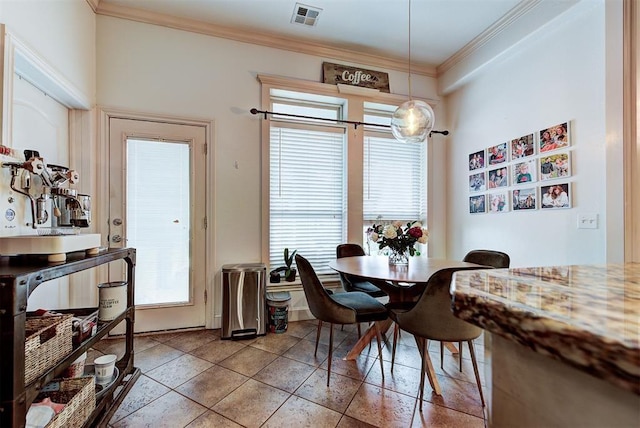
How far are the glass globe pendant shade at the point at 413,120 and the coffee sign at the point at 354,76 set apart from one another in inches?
50.9

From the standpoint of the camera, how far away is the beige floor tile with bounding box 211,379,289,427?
1.72 meters

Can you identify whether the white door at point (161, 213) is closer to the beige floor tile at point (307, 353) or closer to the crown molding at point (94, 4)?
the crown molding at point (94, 4)

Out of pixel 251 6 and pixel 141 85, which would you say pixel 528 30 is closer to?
pixel 251 6

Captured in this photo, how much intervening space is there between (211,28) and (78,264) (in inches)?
109

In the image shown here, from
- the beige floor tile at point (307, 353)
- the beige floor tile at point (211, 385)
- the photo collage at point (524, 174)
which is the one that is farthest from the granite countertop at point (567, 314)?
the photo collage at point (524, 174)

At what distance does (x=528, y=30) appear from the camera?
2.80 m

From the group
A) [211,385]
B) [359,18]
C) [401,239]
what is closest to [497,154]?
[401,239]

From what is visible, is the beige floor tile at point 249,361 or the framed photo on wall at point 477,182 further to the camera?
the framed photo on wall at point 477,182

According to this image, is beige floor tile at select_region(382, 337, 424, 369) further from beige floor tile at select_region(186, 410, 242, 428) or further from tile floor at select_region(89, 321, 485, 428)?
beige floor tile at select_region(186, 410, 242, 428)

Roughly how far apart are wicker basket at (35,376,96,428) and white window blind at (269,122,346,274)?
6.59ft

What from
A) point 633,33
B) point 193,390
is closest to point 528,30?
point 633,33

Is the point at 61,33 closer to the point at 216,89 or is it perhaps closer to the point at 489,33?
the point at 216,89

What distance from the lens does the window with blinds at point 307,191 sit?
3.41m

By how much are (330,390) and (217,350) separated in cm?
117
